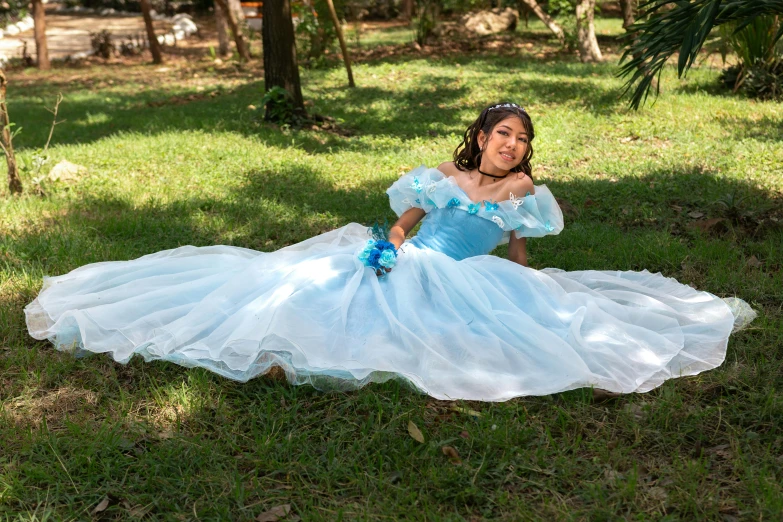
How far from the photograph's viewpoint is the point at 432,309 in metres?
3.77

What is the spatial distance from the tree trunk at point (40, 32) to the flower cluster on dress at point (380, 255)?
16.9 metres

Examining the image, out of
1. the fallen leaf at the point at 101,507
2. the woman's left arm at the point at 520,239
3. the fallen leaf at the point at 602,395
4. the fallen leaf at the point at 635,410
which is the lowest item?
the fallen leaf at the point at 101,507

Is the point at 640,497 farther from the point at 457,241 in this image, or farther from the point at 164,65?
the point at 164,65

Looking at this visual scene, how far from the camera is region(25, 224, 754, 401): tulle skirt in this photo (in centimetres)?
345

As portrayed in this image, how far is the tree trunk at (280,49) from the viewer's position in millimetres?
9414

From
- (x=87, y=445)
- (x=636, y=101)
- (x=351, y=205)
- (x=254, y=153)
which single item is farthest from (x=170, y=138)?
(x=87, y=445)

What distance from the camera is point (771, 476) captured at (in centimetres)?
286

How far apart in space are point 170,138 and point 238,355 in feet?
19.9

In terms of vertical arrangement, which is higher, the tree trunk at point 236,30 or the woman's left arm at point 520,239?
the tree trunk at point 236,30

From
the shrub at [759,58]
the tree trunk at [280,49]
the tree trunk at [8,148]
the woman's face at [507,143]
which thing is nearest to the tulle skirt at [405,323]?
the woman's face at [507,143]

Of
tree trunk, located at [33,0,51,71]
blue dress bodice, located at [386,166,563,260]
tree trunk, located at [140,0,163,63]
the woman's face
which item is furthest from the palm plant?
tree trunk, located at [33,0,51,71]

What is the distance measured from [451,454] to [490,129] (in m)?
1.83

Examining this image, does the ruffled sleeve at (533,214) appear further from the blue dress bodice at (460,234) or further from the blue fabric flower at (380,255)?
the blue fabric flower at (380,255)

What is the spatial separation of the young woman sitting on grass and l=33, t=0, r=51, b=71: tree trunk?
15934mm
